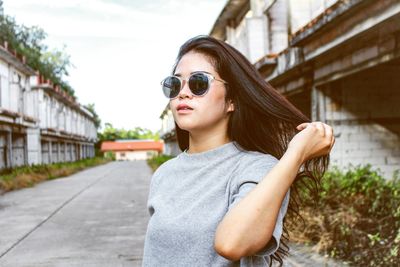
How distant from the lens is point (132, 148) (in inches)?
3627

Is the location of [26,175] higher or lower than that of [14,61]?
lower

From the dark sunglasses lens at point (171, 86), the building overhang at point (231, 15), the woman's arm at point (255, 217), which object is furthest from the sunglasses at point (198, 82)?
the building overhang at point (231, 15)

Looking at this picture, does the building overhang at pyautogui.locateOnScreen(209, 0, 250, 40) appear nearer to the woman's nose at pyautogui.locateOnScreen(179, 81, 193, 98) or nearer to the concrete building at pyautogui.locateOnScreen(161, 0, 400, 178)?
the concrete building at pyautogui.locateOnScreen(161, 0, 400, 178)

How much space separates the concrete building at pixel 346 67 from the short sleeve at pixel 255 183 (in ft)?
16.7

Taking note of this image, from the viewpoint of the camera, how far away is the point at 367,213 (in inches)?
270

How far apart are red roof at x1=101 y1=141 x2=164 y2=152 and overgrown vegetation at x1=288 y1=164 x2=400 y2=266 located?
8238 centimetres

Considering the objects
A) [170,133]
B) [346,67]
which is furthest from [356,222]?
[170,133]

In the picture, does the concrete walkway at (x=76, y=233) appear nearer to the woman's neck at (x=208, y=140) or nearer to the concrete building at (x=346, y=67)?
the concrete building at (x=346, y=67)

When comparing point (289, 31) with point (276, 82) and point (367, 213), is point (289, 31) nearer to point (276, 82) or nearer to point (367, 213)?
point (276, 82)

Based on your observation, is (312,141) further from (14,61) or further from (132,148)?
(132,148)

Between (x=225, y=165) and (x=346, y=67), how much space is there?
7.10 meters

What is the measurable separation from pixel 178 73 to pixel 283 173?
0.63 metres

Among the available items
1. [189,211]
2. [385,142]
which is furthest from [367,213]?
[189,211]

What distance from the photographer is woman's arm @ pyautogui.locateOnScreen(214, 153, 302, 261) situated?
1.48 metres
